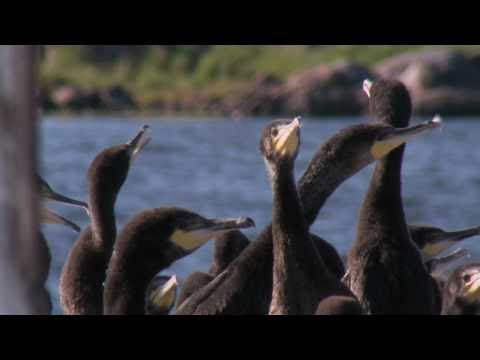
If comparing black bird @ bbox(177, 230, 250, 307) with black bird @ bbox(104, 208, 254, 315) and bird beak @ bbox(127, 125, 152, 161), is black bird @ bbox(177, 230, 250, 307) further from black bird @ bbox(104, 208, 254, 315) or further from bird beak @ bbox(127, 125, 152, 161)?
black bird @ bbox(104, 208, 254, 315)

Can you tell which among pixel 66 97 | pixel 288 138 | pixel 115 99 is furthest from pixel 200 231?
pixel 66 97

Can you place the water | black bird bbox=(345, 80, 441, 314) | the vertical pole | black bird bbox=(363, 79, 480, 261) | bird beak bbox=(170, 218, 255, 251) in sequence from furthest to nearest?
1. the water
2. black bird bbox=(363, 79, 480, 261)
3. black bird bbox=(345, 80, 441, 314)
4. bird beak bbox=(170, 218, 255, 251)
5. the vertical pole

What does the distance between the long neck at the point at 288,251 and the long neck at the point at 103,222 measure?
1529mm

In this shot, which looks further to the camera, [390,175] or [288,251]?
[390,175]

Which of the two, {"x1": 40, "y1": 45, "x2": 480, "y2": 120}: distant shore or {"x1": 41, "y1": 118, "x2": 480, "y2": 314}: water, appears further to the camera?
{"x1": 40, "y1": 45, "x2": 480, "y2": 120}: distant shore

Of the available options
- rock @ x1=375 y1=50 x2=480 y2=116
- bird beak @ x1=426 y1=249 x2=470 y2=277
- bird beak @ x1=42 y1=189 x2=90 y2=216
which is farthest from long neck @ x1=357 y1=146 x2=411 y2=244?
rock @ x1=375 y1=50 x2=480 y2=116

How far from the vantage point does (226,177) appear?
28.8 meters

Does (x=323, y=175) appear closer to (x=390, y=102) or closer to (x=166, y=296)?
(x=390, y=102)

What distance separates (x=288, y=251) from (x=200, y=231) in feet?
1.33

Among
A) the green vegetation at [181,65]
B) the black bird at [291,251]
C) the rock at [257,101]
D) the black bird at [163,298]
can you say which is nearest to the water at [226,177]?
the rock at [257,101]

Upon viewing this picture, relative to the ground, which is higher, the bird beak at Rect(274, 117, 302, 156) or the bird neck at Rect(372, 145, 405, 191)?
the bird beak at Rect(274, 117, 302, 156)

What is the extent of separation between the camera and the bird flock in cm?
454

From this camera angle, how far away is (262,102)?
4891 centimetres
